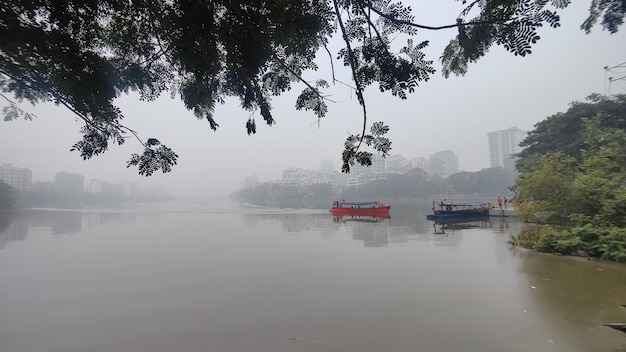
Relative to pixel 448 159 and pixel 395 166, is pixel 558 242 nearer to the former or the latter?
pixel 395 166

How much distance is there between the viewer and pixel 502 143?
87812 mm

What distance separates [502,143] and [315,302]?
98725 mm

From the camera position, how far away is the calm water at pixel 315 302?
12.4 feet

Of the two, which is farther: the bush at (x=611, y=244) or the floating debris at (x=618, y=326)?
the bush at (x=611, y=244)

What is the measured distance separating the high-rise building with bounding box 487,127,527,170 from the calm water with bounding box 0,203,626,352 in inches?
3488

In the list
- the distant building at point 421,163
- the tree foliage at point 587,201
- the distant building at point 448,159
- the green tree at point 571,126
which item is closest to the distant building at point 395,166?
the distant building at point 421,163

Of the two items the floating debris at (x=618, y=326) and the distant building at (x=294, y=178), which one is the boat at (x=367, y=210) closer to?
the floating debris at (x=618, y=326)

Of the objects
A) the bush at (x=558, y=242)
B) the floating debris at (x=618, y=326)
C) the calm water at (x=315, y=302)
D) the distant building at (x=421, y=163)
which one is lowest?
the calm water at (x=315, y=302)

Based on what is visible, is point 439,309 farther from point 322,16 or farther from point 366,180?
point 366,180

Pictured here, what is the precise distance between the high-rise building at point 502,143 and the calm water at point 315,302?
88602mm

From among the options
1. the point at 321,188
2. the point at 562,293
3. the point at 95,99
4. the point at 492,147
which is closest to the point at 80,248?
the point at 95,99

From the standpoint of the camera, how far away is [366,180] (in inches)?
3255

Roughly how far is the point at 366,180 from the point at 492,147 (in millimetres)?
39212

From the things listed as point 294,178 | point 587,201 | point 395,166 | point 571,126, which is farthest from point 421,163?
point 587,201
